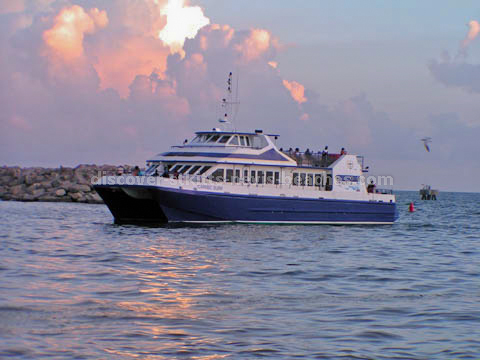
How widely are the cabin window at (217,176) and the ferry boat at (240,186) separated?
0.16 ft

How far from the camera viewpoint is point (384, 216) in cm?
4272

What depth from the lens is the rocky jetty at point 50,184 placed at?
66.4 meters

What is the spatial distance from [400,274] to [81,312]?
10510mm

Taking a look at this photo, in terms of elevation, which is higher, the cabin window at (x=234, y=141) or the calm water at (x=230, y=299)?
the cabin window at (x=234, y=141)

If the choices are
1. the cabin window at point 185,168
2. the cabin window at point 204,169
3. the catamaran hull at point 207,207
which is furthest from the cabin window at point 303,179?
the cabin window at point 185,168

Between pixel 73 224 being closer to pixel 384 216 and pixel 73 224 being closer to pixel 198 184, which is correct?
pixel 198 184

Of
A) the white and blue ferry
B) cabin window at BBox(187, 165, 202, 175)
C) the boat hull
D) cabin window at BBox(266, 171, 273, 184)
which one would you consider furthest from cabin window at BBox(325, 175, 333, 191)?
the boat hull

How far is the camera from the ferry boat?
33469 millimetres

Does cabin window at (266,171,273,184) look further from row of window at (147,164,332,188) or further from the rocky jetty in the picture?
the rocky jetty

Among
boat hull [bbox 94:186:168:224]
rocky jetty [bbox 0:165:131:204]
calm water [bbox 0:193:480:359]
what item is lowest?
calm water [bbox 0:193:480:359]

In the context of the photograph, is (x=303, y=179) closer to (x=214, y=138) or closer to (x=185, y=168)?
(x=214, y=138)

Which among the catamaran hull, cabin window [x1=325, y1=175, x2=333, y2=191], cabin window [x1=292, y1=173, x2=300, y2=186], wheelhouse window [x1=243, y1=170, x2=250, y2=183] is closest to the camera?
the catamaran hull

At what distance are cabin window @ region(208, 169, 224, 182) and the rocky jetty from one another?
2604cm

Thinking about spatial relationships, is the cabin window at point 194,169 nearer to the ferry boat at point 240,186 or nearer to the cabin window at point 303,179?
the ferry boat at point 240,186
